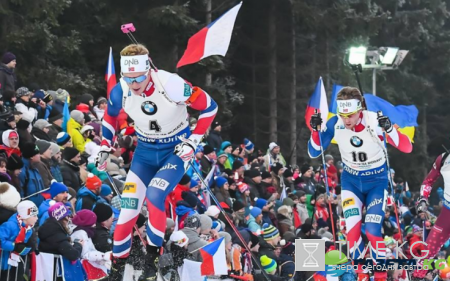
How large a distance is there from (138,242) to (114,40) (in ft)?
50.6

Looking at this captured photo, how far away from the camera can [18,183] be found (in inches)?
472

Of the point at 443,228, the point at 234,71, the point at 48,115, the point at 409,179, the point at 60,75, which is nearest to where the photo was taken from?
the point at 443,228

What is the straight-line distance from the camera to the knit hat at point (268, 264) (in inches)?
538

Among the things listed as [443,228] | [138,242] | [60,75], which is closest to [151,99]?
[138,242]

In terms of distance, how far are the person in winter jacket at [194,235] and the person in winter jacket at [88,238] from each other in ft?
3.98

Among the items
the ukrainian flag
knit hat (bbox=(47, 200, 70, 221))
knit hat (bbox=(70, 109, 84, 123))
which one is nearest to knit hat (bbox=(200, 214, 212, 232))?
knit hat (bbox=(47, 200, 70, 221))

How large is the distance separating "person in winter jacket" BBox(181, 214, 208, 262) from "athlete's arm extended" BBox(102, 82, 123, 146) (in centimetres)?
201

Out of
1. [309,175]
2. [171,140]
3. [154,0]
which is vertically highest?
[154,0]

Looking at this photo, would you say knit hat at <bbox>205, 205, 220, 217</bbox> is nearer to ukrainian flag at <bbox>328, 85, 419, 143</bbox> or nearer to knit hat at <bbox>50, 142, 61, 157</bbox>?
knit hat at <bbox>50, 142, 61, 157</bbox>

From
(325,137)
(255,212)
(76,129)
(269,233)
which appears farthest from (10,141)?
(255,212)

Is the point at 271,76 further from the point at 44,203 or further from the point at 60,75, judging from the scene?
the point at 44,203

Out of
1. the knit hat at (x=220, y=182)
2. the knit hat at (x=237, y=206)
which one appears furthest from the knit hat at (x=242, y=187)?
the knit hat at (x=237, y=206)

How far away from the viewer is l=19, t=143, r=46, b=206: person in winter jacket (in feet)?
39.9

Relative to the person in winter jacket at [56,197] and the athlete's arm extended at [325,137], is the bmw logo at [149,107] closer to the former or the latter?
the person in winter jacket at [56,197]
